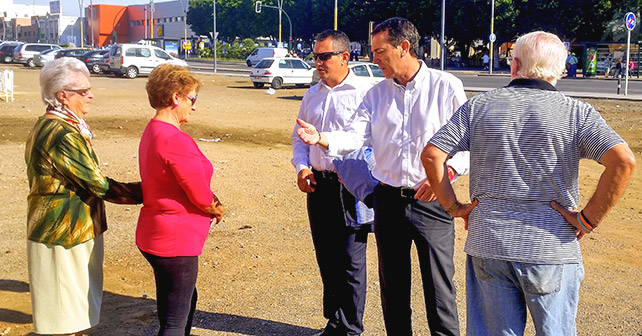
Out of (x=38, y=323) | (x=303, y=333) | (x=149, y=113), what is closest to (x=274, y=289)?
(x=303, y=333)

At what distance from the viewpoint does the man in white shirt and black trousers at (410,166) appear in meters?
3.75

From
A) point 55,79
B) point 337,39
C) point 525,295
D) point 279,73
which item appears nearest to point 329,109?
point 337,39

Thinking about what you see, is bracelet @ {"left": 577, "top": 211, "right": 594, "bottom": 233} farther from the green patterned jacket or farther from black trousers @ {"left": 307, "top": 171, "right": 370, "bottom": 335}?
the green patterned jacket

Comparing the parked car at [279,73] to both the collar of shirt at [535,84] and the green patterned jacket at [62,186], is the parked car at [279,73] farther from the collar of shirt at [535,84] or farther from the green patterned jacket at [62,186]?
the collar of shirt at [535,84]

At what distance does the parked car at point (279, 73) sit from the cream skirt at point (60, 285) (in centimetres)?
2554

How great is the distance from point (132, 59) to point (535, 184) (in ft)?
117

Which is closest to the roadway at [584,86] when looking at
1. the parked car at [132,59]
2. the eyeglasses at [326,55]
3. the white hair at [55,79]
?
the parked car at [132,59]

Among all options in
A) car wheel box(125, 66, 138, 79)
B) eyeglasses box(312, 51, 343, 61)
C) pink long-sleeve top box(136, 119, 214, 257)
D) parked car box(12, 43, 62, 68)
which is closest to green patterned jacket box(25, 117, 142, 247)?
pink long-sleeve top box(136, 119, 214, 257)

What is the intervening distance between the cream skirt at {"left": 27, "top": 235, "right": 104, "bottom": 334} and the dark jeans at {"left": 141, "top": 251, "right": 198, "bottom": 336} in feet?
1.32

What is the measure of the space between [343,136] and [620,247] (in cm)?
406

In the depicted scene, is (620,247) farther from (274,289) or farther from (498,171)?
(498,171)

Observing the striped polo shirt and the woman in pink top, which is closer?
the striped polo shirt

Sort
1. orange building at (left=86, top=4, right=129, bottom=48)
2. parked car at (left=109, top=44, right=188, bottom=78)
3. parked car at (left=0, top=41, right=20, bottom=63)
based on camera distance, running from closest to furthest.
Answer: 1. parked car at (left=109, top=44, right=188, bottom=78)
2. parked car at (left=0, top=41, right=20, bottom=63)
3. orange building at (left=86, top=4, right=129, bottom=48)

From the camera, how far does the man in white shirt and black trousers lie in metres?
3.75
